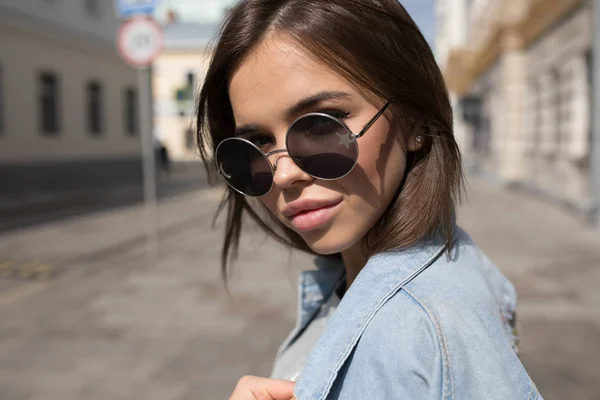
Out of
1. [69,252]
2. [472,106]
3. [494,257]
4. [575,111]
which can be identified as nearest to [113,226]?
[69,252]

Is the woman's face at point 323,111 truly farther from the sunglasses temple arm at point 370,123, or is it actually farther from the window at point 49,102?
the window at point 49,102

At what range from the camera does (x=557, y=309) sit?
17.2 ft

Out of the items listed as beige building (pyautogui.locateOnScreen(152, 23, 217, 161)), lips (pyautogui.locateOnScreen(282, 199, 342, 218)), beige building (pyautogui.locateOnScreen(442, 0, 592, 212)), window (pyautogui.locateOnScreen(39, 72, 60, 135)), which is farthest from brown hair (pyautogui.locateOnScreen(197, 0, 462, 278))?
beige building (pyautogui.locateOnScreen(152, 23, 217, 161))

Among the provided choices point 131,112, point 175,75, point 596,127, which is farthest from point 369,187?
point 175,75

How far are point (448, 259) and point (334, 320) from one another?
217mm

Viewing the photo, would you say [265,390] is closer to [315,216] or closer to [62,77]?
[315,216]

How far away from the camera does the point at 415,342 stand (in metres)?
0.87

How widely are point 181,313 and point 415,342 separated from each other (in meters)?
4.69

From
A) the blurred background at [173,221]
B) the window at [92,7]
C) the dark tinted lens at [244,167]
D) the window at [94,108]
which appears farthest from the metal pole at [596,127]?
the window at [94,108]

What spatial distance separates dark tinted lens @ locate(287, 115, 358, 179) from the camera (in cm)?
110

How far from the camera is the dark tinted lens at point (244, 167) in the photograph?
1.21 metres

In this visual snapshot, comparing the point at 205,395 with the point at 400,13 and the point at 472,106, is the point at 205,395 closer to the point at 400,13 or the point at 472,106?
the point at 400,13

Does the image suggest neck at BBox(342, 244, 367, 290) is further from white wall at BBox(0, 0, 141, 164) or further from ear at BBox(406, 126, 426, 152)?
white wall at BBox(0, 0, 141, 164)

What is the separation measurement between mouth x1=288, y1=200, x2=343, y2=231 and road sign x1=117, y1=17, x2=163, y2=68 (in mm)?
6463
